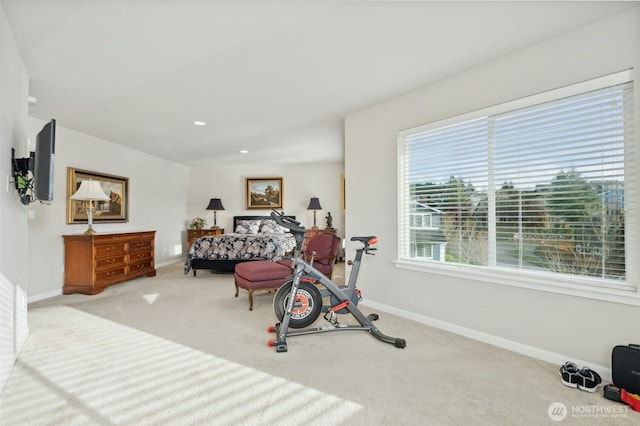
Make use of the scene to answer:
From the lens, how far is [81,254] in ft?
14.5

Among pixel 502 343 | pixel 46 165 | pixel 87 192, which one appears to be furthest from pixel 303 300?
pixel 87 192

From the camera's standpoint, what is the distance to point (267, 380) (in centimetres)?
206

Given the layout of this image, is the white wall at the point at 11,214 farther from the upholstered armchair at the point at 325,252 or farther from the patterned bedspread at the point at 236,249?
the patterned bedspread at the point at 236,249

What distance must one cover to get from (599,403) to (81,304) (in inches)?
201

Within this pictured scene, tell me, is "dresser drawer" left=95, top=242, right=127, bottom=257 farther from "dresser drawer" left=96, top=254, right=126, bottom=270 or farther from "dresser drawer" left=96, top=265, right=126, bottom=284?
"dresser drawer" left=96, top=265, right=126, bottom=284

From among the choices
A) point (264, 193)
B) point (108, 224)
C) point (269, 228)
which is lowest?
point (269, 228)

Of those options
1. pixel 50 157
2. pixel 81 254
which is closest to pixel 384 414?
pixel 50 157

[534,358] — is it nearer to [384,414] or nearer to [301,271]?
[384,414]

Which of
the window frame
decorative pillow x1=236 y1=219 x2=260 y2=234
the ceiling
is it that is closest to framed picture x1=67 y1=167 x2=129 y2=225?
the ceiling

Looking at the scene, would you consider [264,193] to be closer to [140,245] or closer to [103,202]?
[140,245]

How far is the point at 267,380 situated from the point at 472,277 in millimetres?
1939

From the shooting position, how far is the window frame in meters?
2.01

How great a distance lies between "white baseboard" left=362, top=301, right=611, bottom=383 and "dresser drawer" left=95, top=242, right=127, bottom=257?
4130 millimetres

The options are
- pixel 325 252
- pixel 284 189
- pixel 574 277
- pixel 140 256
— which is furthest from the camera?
pixel 284 189
